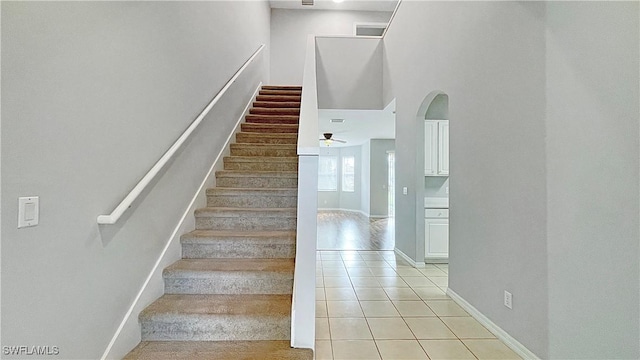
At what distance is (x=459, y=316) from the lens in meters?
2.75

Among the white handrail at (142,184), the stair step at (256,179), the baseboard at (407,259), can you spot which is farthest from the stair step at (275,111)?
the baseboard at (407,259)

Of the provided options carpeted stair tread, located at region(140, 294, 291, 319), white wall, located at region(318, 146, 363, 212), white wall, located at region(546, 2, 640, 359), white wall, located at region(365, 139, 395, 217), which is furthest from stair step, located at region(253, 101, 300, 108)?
white wall, located at region(318, 146, 363, 212)

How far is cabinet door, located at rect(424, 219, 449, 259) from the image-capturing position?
4316mm

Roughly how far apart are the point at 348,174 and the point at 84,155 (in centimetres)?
1074

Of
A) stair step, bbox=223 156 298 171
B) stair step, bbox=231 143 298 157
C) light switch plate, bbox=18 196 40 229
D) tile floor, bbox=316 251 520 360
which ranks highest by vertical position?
stair step, bbox=231 143 298 157

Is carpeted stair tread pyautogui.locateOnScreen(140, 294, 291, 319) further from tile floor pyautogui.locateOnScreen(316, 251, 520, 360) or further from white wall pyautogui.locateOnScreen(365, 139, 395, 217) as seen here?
white wall pyautogui.locateOnScreen(365, 139, 395, 217)

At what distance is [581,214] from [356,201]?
9.98 metres

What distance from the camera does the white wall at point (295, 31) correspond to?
775cm

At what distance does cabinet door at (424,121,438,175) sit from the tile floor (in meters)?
1.40

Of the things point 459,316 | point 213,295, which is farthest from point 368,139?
point 213,295

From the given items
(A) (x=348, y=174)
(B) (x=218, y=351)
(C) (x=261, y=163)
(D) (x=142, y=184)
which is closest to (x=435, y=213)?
(C) (x=261, y=163)

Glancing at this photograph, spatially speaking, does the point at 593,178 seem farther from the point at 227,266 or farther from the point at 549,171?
the point at 227,266

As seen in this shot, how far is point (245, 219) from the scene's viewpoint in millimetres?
2799

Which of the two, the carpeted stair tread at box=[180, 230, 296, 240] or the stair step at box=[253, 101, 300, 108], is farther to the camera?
the stair step at box=[253, 101, 300, 108]
